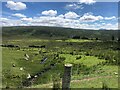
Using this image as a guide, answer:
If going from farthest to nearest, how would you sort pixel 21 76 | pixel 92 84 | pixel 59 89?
pixel 21 76 → pixel 92 84 → pixel 59 89

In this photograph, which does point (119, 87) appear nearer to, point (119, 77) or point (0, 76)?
point (119, 77)

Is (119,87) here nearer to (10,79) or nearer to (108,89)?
(108,89)

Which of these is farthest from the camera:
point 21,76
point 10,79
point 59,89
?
point 21,76

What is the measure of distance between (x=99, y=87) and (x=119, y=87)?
4.58 feet

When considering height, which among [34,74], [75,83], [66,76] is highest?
[66,76]

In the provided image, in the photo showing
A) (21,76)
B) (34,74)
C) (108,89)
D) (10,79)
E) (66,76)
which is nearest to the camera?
→ (66,76)

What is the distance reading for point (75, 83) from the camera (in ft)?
63.1

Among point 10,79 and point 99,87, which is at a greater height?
point 99,87

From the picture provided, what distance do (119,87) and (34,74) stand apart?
35591 mm

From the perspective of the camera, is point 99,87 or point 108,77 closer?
point 99,87

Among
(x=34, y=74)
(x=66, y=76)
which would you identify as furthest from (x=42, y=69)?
(x=66, y=76)

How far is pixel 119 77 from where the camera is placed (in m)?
21.1

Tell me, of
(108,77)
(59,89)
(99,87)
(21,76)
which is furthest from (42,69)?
(59,89)

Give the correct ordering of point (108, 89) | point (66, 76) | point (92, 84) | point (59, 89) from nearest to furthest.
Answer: point (66, 76) < point (59, 89) < point (108, 89) < point (92, 84)
